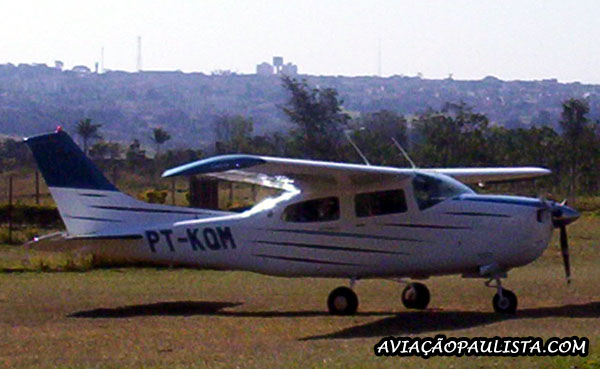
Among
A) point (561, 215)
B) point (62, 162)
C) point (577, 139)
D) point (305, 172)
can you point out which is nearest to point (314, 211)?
point (305, 172)

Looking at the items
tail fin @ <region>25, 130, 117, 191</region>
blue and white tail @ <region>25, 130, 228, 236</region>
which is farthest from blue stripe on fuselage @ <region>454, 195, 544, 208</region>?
tail fin @ <region>25, 130, 117, 191</region>

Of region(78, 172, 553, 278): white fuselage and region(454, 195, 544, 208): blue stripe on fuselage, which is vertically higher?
region(454, 195, 544, 208): blue stripe on fuselage

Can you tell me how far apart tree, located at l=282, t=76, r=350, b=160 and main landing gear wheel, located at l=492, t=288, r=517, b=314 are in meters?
28.7

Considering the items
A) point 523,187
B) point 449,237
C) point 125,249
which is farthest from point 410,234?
point 523,187

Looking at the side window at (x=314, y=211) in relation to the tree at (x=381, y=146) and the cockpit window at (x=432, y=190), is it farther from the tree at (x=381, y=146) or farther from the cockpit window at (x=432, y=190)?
the tree at (x=381, y=146)

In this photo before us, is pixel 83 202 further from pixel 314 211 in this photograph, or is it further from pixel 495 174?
pixel 495 174

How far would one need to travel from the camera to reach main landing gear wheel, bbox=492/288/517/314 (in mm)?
15219

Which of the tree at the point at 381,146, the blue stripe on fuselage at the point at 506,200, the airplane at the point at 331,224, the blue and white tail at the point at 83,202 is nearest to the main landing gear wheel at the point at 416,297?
the airplane at the point at 331,224

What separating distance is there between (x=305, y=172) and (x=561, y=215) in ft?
11.7

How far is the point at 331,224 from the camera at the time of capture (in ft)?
53.0

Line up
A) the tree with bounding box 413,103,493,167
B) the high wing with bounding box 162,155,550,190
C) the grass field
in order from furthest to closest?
the tree with bounding box 413,103,493,167 → the high wing with bounding box 162,155,550,190 → the grass field

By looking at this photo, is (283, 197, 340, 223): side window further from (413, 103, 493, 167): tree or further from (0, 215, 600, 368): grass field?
(413, 103, 493, 167): tree

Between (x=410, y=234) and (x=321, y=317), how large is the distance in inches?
69.5

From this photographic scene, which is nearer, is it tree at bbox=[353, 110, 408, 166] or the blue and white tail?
the blue and white tail
